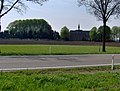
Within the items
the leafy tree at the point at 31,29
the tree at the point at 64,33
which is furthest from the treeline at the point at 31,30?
the tree at the point at 64,33

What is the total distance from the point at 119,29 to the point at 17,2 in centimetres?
11521

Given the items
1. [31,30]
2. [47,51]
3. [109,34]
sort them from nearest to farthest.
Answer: [47,51]
[109,34]
[31,30]

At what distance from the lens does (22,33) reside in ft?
452

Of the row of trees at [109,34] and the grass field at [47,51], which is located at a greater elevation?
the row of trees at [109,34]

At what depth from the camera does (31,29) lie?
143375mm

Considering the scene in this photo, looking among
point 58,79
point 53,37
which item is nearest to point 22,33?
point 53,37

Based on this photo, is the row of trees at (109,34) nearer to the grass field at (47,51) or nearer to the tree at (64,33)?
the tree at (64,33)

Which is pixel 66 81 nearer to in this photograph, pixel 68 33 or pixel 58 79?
pixel 58 79

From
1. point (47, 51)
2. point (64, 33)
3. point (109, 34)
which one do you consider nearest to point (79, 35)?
point (64, 33)

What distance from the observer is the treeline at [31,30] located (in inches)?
5182

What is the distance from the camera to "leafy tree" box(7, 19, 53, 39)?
132125mm

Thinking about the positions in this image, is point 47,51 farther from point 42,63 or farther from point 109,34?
point 109,34

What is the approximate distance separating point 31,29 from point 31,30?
3839mm

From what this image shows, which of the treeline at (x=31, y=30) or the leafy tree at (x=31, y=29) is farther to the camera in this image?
the leafy tree at (x=31, y=29)
